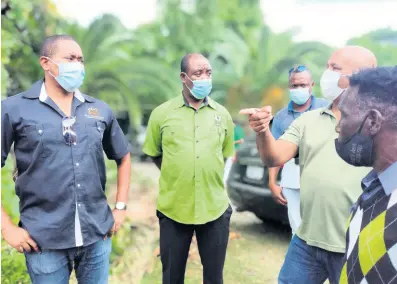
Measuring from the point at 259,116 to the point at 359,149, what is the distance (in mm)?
526

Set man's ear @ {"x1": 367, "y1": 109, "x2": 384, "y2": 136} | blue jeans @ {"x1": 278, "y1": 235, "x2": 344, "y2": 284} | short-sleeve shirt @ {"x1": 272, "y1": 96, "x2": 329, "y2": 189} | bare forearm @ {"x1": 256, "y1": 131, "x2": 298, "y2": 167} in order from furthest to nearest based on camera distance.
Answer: short-sleeve shirt @ {"x1": 272, "y1": 96, "x2": 329, "y2": 189}, blue jeans @ {"x1": 278, "y1": 235, "x2": 344, "y2": 284}, bare forearm @ {"x1": 256, "y1": 131, "x2": 298, "y2": 167}, man's ear @ {"x1": 367, "y1": 109, "x2": 384, "y2": 136}

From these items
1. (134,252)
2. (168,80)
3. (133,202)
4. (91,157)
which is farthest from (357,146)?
(168,80)

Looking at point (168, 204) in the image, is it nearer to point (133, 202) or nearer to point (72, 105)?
point (72, 105)

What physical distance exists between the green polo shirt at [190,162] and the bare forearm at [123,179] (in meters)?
0.35

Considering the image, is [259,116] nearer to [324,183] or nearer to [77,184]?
[324,183]

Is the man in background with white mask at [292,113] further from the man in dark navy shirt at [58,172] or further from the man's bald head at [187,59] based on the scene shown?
the man in dark navy shirt at [58,172]

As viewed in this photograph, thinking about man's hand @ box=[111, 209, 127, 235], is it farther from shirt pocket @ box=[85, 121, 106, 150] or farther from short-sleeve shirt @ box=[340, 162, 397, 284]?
short-sleeve shirt @ box=[340, 162, 397, 284]

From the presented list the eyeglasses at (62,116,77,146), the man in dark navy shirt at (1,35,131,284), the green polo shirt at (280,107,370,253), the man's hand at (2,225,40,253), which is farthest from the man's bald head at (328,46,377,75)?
the man's hand at (2,225,40,253)

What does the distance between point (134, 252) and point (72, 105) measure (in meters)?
2.57

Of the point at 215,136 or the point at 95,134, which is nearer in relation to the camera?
the point at 95,134

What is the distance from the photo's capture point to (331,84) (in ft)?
8.29

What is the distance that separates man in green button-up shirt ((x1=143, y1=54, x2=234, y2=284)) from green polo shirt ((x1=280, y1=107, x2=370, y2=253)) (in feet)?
2.40

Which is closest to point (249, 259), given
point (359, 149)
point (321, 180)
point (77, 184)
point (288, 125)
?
point (288, 125)

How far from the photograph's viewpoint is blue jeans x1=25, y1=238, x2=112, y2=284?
226cm
